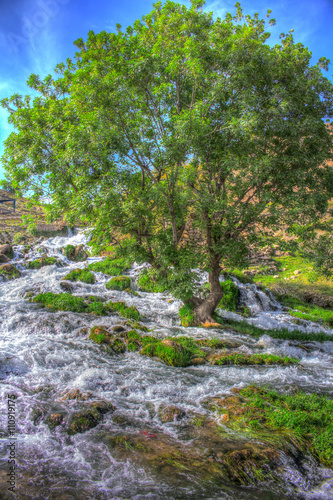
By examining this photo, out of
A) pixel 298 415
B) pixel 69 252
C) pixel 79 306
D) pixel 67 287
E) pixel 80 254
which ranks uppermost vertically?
pixel 69 252

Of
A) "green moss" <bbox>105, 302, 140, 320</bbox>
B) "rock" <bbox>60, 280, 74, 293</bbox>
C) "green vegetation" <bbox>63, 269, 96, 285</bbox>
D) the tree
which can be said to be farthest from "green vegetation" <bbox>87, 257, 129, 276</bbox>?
the tree

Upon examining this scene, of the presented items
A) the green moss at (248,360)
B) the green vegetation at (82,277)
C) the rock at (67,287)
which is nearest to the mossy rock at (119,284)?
the green vegetation at (82,277)

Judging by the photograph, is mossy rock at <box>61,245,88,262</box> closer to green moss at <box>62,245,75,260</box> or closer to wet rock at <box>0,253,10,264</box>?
green moss at <box>62,245,75,260</box>

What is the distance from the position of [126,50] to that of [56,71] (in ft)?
16.9

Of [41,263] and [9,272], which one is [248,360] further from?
[41,263]

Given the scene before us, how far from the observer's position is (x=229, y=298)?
62.2 feet

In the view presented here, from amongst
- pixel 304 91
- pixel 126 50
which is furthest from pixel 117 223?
pixel 304 91

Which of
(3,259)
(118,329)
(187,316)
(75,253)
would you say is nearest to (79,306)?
(118,329)

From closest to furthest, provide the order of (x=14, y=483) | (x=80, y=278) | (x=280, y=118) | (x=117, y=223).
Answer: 1. (x=14, y=483)
2. (x=280, y=118)
3. (x=117, y=223)
4. (x=80, y=278)

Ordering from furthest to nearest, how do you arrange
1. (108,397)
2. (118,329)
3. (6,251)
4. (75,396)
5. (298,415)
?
(6,251) < (118,329) < (108,397) < (75,396) < (298,415)

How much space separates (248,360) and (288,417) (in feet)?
12.8

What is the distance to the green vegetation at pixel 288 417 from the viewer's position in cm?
458

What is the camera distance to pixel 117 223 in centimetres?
1166

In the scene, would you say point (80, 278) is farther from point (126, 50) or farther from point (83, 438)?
point (83, 438)
